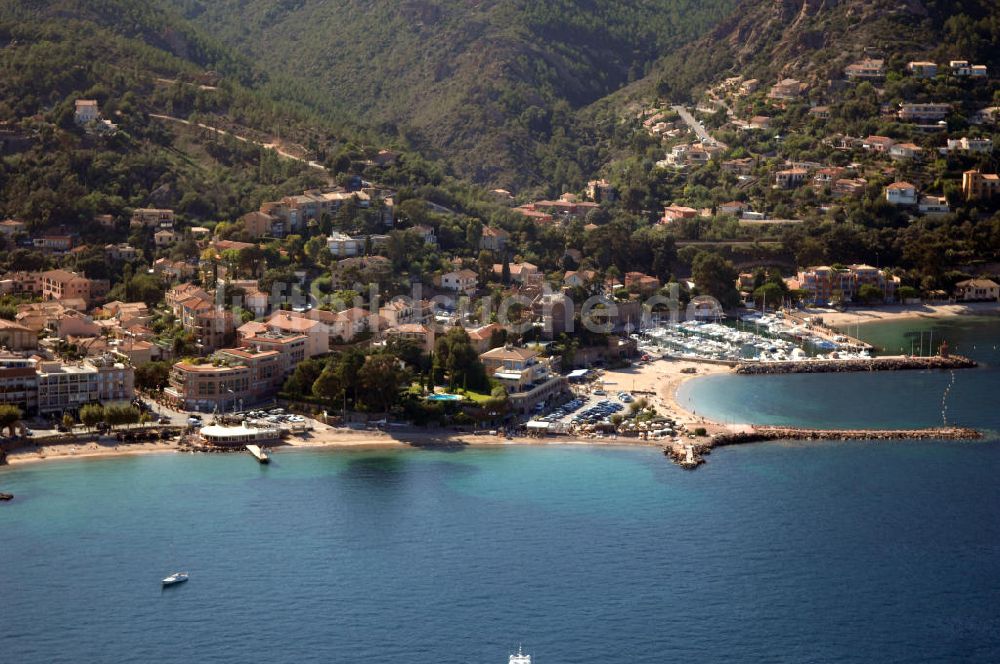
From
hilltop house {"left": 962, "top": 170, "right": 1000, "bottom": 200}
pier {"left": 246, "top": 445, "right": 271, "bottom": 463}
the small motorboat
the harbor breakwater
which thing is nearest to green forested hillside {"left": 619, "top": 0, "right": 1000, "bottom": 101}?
hilltop house {"left": 962, "top": 170, "right": 1000, "bottom": 200}

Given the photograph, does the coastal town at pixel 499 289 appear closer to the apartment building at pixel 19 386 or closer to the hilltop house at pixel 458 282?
the apartment building at pixel 19 386

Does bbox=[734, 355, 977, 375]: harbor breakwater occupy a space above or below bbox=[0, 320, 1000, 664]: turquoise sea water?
above

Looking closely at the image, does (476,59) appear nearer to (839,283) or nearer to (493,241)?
(493,241)

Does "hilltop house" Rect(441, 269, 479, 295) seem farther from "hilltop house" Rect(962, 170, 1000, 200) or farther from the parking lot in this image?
"hilltop house" Rect(962, 170, 1000, 200)

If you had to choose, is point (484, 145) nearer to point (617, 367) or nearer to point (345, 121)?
point (345, 121)

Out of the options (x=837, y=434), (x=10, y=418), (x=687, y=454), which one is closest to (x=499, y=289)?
(x=837, y=434)

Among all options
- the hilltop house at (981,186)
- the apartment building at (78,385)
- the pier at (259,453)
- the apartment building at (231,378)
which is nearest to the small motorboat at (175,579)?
the pier at (259,453)
